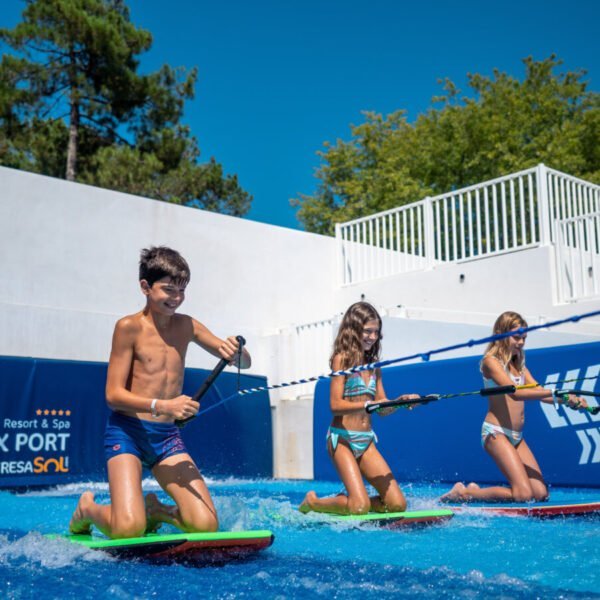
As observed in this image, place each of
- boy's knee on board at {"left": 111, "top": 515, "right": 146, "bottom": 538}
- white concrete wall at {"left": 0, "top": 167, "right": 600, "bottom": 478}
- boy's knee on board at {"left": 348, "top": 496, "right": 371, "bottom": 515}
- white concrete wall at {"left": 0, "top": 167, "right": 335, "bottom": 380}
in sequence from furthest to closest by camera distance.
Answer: white concrete wall at {"left": 0, "top": 167, "right": 600, "bottom": 478}
white concrete wall at {"left": 0, "top": 167, "right": 335, "bottom": 380}
boy's knee on board at {"left": 348, "top": 496, "right": 371, "bottom": 515}
boy's knee on board at {"left": 111, "top": 515, "right": 146, "bottom": 538}

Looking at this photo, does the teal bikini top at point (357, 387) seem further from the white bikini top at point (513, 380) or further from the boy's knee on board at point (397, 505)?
the white bikini top at point (513, 380)

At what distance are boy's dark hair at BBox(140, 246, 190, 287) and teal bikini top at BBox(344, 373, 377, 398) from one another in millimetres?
1889

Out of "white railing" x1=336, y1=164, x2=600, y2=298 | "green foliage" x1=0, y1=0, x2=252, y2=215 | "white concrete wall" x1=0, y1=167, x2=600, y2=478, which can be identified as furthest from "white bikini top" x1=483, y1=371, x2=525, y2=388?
"green foliage" x1=0, y1=0, x2=252, y2=215

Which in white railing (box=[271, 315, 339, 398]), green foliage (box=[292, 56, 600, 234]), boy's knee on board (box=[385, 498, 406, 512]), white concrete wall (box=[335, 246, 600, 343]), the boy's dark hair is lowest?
boy's knee on board (box=[385, 498, 406, 512])

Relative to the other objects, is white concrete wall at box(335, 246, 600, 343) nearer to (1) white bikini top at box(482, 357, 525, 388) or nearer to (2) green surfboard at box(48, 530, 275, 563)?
(1) white bikini top at box(482, 357, 525, 388)

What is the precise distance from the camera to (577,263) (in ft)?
41.8

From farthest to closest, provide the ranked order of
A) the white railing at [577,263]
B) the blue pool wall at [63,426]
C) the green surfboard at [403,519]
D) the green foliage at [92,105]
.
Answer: the green foliage at [92,105]
the white railing at [577,263]
the blue pool wall at [63,426]
the green surfboard at [403,519]

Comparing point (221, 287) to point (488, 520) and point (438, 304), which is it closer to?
point (438, 304)

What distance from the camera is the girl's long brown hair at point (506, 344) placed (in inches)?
250

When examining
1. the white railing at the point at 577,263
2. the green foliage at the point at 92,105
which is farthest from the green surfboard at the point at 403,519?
the green foliage at the point at 92,105

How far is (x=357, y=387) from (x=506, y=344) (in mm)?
1496

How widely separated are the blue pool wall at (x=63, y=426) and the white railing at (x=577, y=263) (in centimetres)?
561

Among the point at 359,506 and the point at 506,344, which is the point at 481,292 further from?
the point at 359,506

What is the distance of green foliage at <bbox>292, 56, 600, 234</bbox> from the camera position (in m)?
28.1
